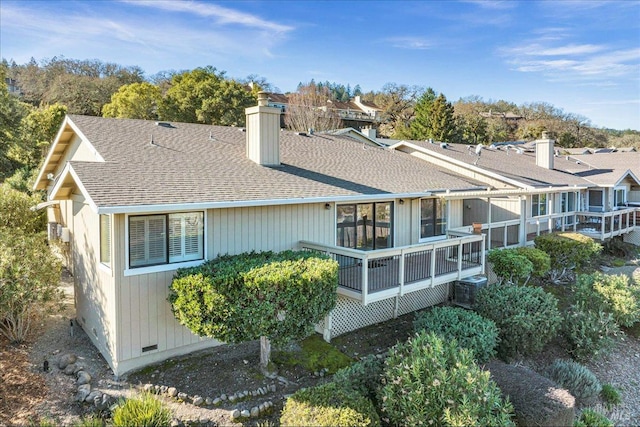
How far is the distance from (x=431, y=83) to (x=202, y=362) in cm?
5534

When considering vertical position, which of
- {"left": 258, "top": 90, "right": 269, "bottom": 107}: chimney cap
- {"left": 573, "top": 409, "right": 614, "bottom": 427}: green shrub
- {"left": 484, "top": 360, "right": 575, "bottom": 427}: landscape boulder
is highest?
{"left": 258, "top": 90, "right": 269, "bottom": 107}: chimney cap

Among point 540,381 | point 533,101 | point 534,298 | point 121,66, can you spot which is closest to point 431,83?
point 533,101

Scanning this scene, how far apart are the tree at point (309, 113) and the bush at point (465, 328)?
115 feet

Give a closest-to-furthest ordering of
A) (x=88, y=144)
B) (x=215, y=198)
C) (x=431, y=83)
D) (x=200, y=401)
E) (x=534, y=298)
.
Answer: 1. (x=200, y=401)
2. (x=215, y=198)
3. (x=88, y=144)
4. (x=534, y=298)
5. (x=431, y=83)

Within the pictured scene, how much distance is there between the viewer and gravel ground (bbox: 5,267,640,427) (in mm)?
6836

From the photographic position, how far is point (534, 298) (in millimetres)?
11047

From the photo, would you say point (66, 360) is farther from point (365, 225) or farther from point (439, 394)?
point (365, 225)

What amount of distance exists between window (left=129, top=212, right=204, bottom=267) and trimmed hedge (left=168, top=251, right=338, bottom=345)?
23.8 inches

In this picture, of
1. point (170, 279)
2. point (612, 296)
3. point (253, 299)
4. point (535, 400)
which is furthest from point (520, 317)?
point (170, 279)

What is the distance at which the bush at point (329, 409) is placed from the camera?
6.02 meters

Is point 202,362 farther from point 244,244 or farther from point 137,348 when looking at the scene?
point 244,244

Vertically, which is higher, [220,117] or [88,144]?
[220,117]

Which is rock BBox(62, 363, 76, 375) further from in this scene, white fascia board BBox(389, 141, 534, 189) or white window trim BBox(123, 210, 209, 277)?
white fascia board BBox(389, 141, 534, 189)

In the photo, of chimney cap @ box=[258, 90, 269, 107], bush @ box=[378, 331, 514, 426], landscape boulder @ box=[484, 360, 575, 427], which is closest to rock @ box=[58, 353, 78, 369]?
bush @ box=[378, 331, 514, 426]
